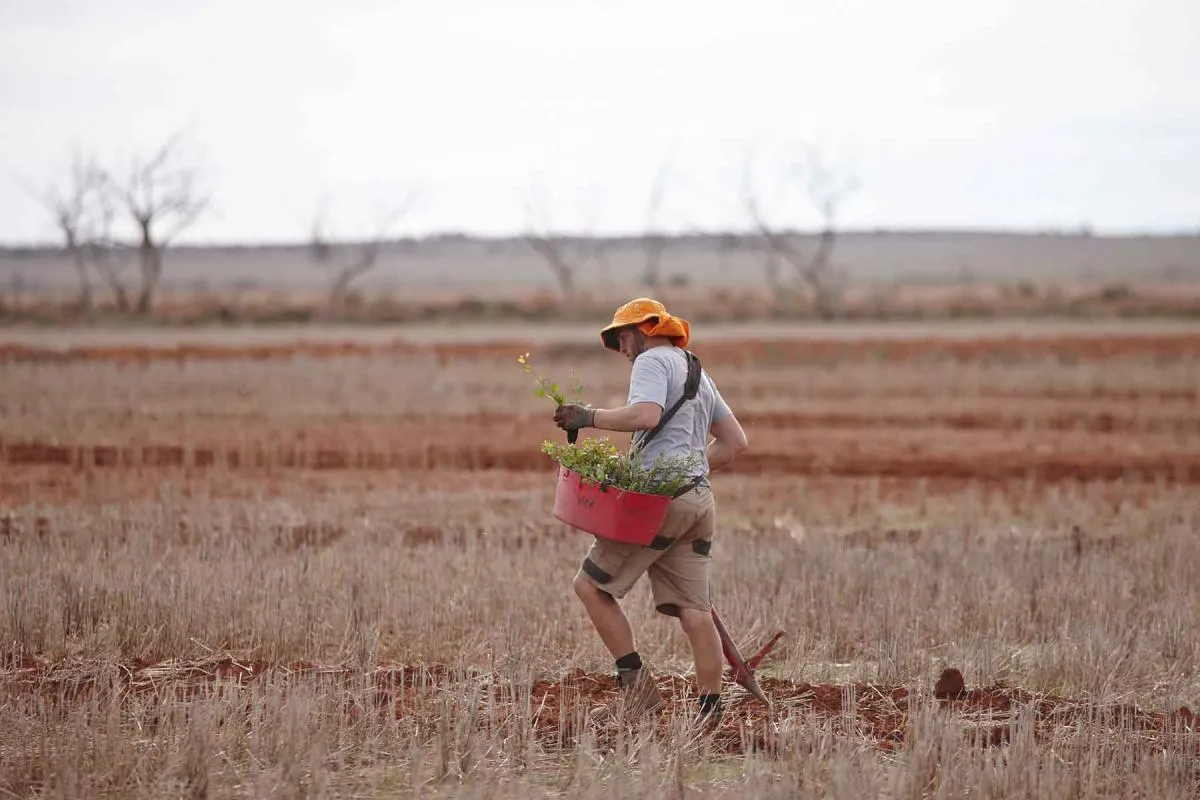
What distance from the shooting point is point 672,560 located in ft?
20.6

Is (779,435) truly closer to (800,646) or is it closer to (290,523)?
(290,523)

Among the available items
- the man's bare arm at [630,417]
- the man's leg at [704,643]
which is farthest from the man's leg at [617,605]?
the man's bare arm at [630,417]

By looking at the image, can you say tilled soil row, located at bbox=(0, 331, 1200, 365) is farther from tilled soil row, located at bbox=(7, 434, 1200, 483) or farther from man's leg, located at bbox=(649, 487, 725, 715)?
man's leg, located at bbox=(649, 487, 725, 715)

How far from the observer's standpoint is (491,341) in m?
37.0

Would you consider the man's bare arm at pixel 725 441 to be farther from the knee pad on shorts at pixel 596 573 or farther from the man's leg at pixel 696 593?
the knee pad on shorts at pixel 596 573

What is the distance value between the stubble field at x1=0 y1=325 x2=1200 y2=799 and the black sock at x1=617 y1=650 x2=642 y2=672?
28cm

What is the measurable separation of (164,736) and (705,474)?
263cm

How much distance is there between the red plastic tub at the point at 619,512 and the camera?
19.5 feet

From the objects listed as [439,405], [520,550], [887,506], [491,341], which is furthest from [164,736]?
[491,341]

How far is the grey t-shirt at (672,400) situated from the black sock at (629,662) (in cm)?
93

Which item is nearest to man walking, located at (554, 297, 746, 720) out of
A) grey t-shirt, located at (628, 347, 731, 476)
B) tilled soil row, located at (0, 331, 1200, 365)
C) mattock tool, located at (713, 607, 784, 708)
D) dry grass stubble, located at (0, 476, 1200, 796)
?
grey t-shirt, located at (628, 347, 731, 476)

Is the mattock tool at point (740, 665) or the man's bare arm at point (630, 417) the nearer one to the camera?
the man's bare arm at point (630, 417)

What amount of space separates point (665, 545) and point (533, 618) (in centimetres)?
222

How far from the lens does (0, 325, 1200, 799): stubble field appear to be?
558cm
